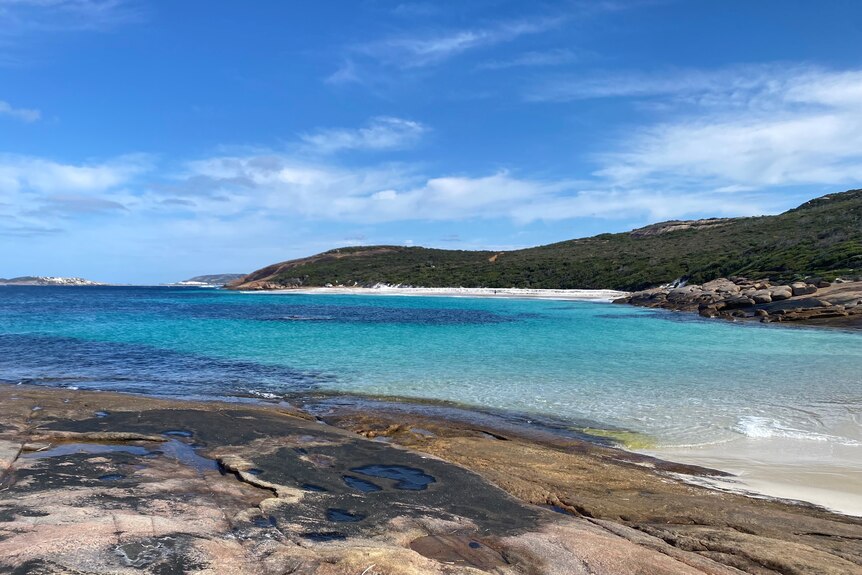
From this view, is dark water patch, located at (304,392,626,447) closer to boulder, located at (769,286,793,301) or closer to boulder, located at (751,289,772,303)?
boulder, located at (751,289,772,303)

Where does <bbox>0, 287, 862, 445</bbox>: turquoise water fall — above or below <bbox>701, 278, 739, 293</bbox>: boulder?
below

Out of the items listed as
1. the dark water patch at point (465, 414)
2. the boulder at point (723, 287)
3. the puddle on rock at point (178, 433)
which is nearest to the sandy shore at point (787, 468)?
the dark water patch at point (465, 414)

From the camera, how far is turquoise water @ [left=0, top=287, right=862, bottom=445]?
1397cm

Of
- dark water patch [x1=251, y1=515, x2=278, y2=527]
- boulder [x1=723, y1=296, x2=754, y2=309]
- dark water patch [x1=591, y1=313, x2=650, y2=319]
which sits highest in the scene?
boulder [x1=723, y1=296, x2=754, y2=309]

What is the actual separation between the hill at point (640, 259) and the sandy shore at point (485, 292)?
17.7ft

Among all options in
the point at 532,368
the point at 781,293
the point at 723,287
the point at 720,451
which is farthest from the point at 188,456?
the point at 723,287

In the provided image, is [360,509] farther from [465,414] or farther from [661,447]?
[465,414]

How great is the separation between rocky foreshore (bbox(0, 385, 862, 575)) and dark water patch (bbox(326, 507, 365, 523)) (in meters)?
0.02

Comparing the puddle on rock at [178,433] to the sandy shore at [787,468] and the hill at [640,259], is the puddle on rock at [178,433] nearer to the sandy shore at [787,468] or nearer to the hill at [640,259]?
the sandy shore at [787,468]

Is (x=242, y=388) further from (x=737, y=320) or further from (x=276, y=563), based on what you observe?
(x=737, y=320)

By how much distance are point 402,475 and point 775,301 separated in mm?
44813

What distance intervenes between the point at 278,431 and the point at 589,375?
1189cm

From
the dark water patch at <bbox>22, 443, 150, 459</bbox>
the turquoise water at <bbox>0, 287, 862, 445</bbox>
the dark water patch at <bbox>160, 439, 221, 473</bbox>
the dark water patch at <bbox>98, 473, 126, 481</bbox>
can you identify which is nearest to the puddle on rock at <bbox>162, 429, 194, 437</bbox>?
the dark water patch at <bbox>160, 439, 221, 473</bbox>

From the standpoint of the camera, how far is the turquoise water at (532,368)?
14.0m
